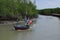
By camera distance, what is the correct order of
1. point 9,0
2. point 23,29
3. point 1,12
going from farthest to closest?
point 9,0, point 1,12, point 23,29

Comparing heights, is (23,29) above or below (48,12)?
above

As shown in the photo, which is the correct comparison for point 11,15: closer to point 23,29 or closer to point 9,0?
point 9,0

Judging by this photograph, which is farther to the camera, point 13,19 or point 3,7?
point 13,19

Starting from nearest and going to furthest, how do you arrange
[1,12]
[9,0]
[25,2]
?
1. [1,12]
2. [9,0]
3. [25,2]

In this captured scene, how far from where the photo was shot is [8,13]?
126 feet

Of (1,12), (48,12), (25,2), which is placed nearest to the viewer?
(1,12)

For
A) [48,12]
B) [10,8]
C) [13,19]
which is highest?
[10,8]

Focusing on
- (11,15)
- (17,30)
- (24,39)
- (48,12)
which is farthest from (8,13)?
(48,12)

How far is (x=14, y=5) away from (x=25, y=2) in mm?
11961

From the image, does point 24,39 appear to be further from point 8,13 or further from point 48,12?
point 48,12

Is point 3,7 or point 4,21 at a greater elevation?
point 3,7

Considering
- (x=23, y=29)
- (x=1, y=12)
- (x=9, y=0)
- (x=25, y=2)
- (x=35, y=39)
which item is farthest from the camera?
(x=25, y=2)

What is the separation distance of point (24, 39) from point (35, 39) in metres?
1.17

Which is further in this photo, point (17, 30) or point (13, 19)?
point (13, 19)
